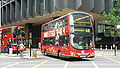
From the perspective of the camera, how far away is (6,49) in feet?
99.7

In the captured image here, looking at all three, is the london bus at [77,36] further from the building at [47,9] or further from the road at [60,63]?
the building at [47,9]

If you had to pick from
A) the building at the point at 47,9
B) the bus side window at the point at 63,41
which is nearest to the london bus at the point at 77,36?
the bus side window at the point at 63,41

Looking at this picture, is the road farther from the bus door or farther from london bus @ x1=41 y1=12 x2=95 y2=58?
the bus door

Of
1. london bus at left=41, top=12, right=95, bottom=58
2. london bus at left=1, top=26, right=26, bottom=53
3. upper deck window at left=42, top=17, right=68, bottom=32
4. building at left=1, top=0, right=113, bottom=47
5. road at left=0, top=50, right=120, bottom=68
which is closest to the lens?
road at left=0, top=50, right=120, bottom=68

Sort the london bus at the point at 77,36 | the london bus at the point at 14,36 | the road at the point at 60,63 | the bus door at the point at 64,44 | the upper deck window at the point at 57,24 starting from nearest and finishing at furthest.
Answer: the road at the point at 60,63 < the london bus at the point at 77,36 < the bus door at the point at 64,44 < the upper deck window at the point at 57,24 < the london bus at the point at 14,36

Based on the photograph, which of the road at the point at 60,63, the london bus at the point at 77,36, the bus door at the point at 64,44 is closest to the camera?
the road at the point at 60,63

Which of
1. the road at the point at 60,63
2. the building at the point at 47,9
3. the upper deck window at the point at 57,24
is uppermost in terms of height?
the building at the point at 47,9

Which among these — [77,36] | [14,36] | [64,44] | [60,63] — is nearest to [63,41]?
[64,44]

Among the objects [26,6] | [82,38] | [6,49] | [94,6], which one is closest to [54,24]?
[82,38]

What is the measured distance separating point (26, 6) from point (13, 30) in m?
19.0

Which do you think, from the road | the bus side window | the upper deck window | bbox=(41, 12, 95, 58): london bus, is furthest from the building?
the road

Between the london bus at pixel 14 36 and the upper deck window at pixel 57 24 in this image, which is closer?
the upper deck window at pixel 57 24

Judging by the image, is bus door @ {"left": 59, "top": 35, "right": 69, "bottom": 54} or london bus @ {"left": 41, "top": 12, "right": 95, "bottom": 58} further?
bus door @ {"left": 59, "top": 35, "right": 69, "bottom": 54}

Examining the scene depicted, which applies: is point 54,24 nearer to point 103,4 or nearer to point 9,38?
point 9,38
